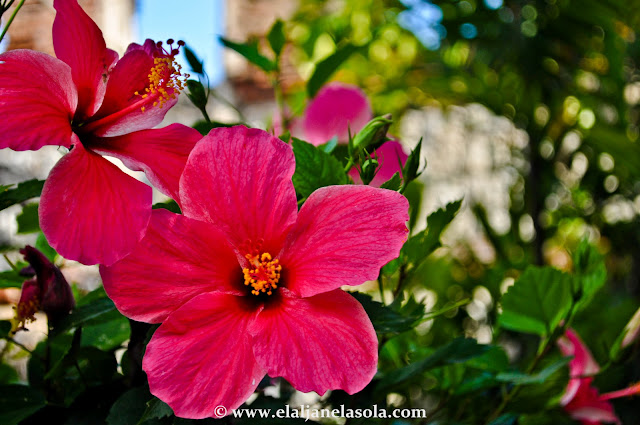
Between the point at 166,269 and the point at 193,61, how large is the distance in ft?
0.56

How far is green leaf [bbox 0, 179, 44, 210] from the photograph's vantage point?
0.34 meters

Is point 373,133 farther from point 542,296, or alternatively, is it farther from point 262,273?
point 542,296

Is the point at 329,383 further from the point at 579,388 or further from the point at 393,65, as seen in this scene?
the point at 393,65

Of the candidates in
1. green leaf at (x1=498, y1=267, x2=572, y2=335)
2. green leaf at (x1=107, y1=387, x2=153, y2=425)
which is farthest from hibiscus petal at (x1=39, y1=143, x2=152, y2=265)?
green leaf at (x1=498, y1=267, x2=572, y2=335)

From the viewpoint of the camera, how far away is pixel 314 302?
11.3 inches

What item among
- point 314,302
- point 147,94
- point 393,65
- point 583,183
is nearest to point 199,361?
point 314,302

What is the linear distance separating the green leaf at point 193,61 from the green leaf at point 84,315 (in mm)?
168

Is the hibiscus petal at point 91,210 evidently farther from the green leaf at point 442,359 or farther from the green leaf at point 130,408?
the green leaf at point 442,359

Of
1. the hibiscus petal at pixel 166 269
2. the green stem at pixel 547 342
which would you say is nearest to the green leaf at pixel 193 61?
the hibiscus petal at pixel 166 269

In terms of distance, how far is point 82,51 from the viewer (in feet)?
1.04

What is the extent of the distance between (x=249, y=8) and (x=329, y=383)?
325 centimetres

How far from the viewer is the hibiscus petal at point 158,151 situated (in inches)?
12.0

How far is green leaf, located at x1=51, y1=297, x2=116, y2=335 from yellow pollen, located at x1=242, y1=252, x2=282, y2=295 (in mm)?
95

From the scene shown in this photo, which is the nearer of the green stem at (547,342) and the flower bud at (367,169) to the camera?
the flower bud at (367,169)
